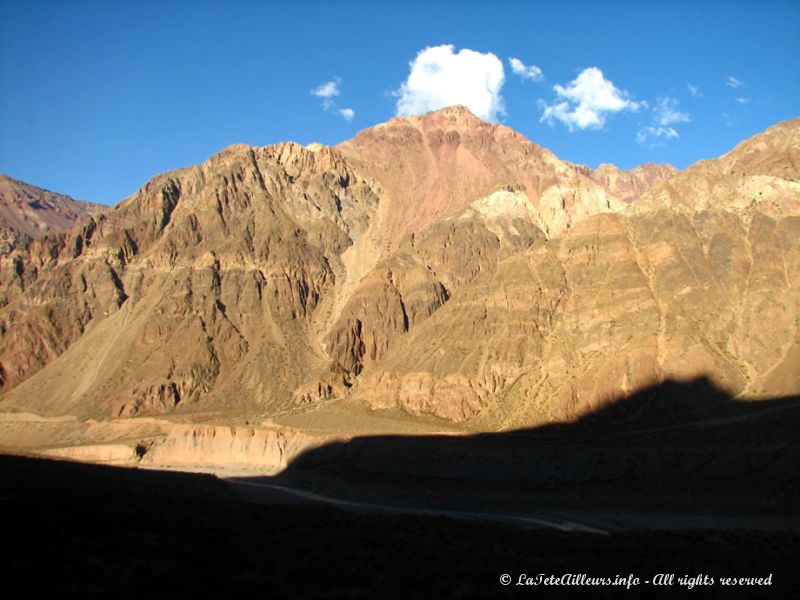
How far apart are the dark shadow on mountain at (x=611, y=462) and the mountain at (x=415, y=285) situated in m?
4.07

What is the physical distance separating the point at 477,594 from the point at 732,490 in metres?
29.4

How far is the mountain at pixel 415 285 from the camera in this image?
6950 cm

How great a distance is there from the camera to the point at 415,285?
359ft

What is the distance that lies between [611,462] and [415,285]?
6398 centimetres

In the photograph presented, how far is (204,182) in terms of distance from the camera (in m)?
140

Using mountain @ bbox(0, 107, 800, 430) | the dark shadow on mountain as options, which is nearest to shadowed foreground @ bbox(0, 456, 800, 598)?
the dark shadow on mountain

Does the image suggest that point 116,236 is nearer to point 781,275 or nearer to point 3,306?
point 3,306

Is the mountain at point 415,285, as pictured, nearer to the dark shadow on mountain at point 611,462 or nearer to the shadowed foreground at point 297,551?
the dark shadow on mountain at point 611,462

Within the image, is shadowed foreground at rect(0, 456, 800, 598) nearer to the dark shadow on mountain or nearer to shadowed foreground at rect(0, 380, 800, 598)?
shadowed foreground at rect(0, 380, 800, 598)

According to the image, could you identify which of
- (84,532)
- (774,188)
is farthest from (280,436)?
(774,188)

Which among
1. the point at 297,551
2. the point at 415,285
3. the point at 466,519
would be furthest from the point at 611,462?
the point at 415,285

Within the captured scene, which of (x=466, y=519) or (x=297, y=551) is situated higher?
(x=297, y=551)

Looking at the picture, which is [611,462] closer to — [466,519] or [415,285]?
[466,519]

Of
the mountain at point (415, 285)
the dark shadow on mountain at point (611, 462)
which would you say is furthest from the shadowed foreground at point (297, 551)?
the mountain at point (415, 285)
